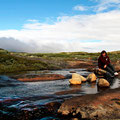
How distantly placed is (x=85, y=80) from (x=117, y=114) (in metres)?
11.4

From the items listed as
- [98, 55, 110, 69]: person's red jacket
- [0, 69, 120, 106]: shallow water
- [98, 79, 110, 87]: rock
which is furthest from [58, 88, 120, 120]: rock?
[98, 55, 110, 69]: person's red jacket

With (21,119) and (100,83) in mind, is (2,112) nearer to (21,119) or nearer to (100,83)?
(21,119)

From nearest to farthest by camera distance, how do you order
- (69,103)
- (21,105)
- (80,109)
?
(80,109) → (69,103) → (21,105)

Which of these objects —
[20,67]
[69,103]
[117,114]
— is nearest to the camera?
[117,114]

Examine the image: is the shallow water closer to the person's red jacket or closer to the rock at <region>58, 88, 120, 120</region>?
the rock at <region>58, 88, 120, 120</region>

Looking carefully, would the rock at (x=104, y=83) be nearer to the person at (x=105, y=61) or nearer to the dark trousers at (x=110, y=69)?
the person at (x=105, y=61)

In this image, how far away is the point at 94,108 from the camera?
28.0 ft

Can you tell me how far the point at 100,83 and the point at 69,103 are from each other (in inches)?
308

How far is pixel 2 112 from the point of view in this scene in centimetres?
900

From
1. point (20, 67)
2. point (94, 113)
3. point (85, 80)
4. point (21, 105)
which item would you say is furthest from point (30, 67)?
point (94, 113)

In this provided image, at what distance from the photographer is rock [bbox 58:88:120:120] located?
26.7 feet

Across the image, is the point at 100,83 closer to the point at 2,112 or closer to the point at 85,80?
the point at 85,80

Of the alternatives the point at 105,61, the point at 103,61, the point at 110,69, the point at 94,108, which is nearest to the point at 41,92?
the point at 94,108

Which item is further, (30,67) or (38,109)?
(30,67)
